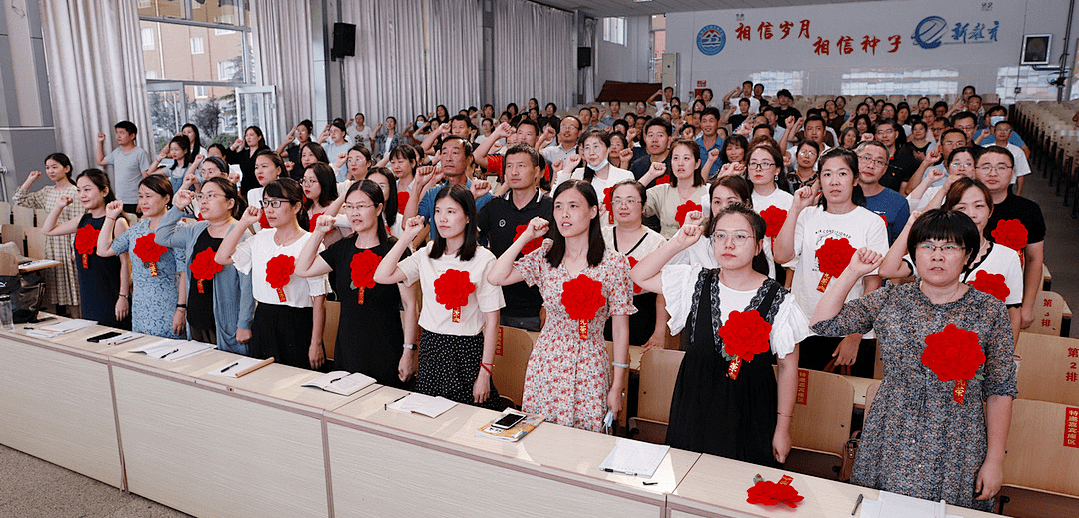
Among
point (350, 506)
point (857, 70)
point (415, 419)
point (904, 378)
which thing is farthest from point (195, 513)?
point (857, 70)

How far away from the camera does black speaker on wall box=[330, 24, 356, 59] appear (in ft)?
35.7

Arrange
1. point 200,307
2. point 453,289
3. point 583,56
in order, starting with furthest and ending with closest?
point 583,56 → point 200,307 → point 453,289

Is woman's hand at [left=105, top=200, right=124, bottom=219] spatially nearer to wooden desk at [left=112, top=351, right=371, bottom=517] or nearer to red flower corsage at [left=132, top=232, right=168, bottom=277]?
red flower corsage at [left=132, top=232, right=168, bottom=277]

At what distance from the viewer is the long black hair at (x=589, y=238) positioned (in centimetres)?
257

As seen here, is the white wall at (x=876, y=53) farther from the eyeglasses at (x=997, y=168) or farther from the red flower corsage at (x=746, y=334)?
the red flower corsage at (x=746, y=334)

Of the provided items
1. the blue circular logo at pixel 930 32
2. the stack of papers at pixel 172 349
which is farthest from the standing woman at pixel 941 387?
the blue circular logo at pixel 930 32

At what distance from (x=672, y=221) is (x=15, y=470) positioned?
354 cm

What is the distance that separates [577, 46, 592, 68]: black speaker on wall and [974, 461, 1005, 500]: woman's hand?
16859mm

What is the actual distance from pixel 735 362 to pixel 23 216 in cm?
669

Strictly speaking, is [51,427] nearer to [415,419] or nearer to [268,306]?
[268,306]

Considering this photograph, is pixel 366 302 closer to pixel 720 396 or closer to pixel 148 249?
pixel 148 249

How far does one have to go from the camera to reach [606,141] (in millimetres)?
4547

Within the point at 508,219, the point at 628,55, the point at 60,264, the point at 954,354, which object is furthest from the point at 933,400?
the point at 628,55

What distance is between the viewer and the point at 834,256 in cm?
276
